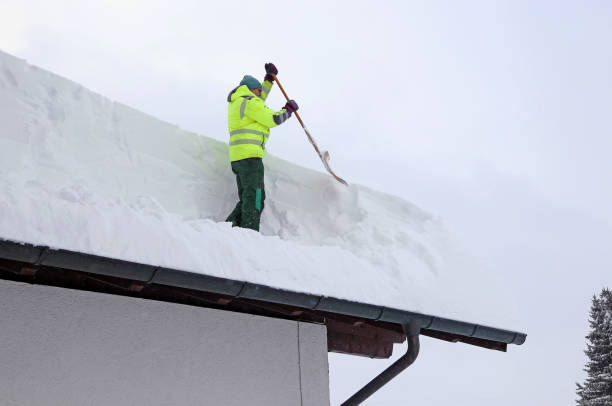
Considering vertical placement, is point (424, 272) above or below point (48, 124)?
below

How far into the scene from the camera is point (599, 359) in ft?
69.8

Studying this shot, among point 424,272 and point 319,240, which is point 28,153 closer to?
point 319,240

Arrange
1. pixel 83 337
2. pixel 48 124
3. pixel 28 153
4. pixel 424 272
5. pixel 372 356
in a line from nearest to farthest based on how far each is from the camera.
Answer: pixel 83 337 < pixel 28 153 < pixel 48 124 < pixel 424 272 < pixel 372 356

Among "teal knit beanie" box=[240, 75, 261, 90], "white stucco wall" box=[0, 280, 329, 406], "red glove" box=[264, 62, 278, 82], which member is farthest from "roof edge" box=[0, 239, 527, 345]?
"red glove" box=[264, 62, 278, 82]

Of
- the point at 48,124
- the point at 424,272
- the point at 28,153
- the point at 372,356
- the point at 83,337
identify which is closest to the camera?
the point at 83,337

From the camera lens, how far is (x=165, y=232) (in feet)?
12.4

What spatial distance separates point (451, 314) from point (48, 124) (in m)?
2.81

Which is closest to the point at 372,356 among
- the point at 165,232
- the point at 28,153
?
the point at 165,232

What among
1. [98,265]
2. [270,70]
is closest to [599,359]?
[270,70]

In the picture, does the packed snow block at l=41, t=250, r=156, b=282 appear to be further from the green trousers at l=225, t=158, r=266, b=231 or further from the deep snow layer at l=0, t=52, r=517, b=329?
the green trousers at l=225, t=158, r=266, b=231

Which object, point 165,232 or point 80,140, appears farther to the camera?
point 80,140

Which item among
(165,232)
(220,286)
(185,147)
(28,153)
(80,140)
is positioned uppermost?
(185,147)

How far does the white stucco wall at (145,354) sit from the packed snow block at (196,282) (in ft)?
1.55

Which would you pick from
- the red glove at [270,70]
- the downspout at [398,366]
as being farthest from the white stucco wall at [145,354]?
the red glove at [270,70]
